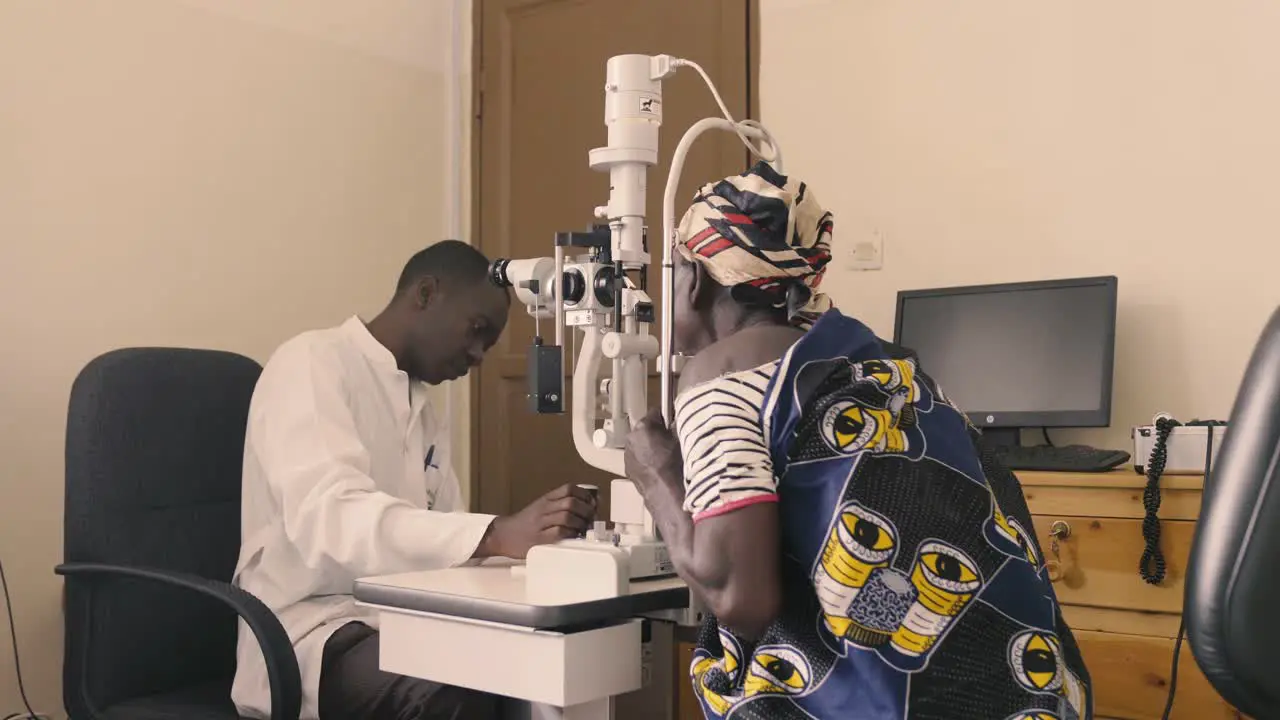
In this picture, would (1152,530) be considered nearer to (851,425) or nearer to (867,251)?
(867,251)

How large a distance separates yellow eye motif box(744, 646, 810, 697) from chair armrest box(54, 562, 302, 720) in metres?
0.84

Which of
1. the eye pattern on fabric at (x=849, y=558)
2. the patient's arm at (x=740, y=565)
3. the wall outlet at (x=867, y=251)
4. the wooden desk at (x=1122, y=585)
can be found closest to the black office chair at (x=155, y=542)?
the patient's arm at (x=740, y=565)

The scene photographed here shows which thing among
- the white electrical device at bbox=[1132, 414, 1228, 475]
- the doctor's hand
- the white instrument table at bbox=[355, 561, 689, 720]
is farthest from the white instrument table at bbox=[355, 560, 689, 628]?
the white electrical device at bbox=[1132, 414, 1228, 475]

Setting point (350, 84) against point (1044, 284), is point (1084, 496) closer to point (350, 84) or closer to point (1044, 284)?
point (1044, 284)

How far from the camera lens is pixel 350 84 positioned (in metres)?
3.65

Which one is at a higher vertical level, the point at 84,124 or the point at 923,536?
the point at 84,124

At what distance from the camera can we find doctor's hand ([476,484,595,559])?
1988 mm

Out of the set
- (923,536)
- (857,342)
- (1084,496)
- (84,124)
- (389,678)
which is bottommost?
(389,678)

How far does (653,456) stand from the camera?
1.49 meters

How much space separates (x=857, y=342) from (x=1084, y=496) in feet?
4.03

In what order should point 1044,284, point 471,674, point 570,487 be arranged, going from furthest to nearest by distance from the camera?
1. point 1044,284
2. point 570,487
3. point 471,674

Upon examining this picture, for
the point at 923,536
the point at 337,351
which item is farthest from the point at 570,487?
the point at 923,536

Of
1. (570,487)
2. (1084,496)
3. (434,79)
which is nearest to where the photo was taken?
(570,487)

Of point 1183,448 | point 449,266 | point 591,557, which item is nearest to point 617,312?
point 591,557
